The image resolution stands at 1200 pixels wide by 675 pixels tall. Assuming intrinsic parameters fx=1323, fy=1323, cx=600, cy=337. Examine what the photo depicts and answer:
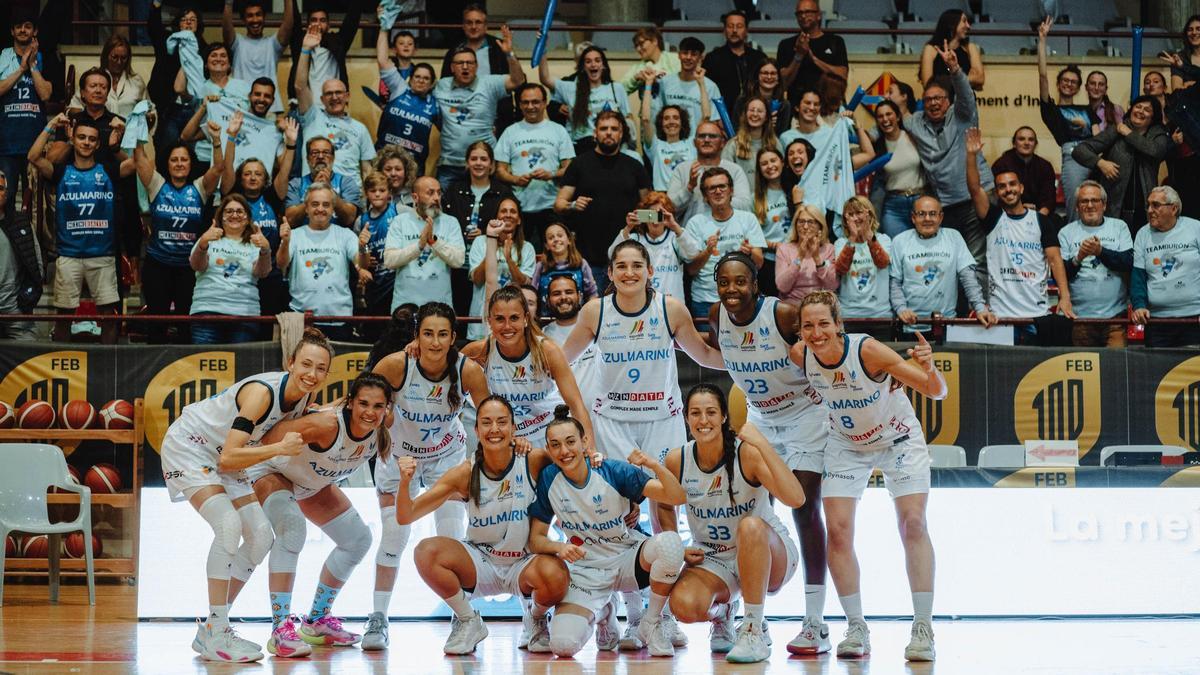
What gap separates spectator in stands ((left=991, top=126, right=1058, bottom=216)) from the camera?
12.0 meters

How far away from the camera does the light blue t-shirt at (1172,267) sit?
10.9 meters

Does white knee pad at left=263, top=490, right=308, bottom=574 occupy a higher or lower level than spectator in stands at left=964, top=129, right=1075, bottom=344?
lower

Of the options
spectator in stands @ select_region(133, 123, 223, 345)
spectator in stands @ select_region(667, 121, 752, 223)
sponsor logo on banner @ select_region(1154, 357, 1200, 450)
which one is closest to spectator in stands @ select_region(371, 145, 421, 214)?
spectator in stands @ select_region(133, 123, 223, 345)

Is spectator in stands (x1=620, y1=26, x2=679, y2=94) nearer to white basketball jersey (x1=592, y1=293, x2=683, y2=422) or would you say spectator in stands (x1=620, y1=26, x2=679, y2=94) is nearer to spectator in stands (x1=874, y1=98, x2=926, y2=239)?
spectator in stands (x1=874, y1=98, x2=926, y2=239)

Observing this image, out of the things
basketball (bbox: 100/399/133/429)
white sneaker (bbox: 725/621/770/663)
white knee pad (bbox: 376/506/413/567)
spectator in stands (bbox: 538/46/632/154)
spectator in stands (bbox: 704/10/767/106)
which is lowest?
white sneaker (bbox: 725/621/770/663)

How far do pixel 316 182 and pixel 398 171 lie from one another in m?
0.68

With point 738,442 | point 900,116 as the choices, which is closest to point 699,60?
point 900,116

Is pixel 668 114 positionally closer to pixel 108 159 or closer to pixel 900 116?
pixel 900 116

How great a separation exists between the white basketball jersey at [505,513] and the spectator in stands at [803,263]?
3427 mm

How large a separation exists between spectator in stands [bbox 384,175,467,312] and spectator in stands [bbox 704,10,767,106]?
3.17m

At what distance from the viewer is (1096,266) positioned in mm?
11172

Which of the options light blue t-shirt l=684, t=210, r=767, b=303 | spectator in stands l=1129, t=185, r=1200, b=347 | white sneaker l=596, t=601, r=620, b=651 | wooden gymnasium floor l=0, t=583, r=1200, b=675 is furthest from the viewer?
spectator in stands l=1129, t=185, r=1200, b=347

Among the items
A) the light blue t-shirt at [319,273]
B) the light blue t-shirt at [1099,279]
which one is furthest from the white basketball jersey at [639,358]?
the light blue t-shirt at [1099,279]

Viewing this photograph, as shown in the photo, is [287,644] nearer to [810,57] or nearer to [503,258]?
[503,258]
